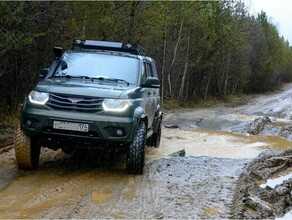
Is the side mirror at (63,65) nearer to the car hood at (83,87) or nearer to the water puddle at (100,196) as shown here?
the car hood at (83,87)

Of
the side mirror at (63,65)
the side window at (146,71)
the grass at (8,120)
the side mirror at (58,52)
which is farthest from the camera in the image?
the grass at (8,120)

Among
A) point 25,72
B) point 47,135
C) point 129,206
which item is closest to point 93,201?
point 129,206

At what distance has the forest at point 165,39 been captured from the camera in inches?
494

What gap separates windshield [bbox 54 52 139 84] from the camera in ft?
24.7

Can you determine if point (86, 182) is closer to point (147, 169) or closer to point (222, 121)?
point (147, 169)

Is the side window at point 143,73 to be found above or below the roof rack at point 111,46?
below

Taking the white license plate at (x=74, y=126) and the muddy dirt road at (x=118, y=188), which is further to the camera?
the white license plate at (x=74, y=126)

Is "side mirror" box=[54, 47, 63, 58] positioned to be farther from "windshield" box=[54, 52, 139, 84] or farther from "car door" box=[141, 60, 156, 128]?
"car door" box=[141, 60, 156, 128]

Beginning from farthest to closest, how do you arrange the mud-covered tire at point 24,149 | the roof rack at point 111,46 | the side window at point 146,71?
the roof rack at point 111,46
the side window at point 146,71
the mud-covered tire at point 24,149

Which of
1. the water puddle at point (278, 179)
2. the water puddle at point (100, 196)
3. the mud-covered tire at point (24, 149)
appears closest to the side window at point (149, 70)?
the mud-covered tire at point (24, 149)

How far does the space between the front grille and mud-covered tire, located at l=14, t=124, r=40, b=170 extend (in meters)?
0.71

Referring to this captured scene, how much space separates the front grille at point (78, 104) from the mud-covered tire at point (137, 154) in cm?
74

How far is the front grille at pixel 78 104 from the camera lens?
6488 millimetres

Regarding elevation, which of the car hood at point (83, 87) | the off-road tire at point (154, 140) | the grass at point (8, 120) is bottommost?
the grass at point (8, 120)
